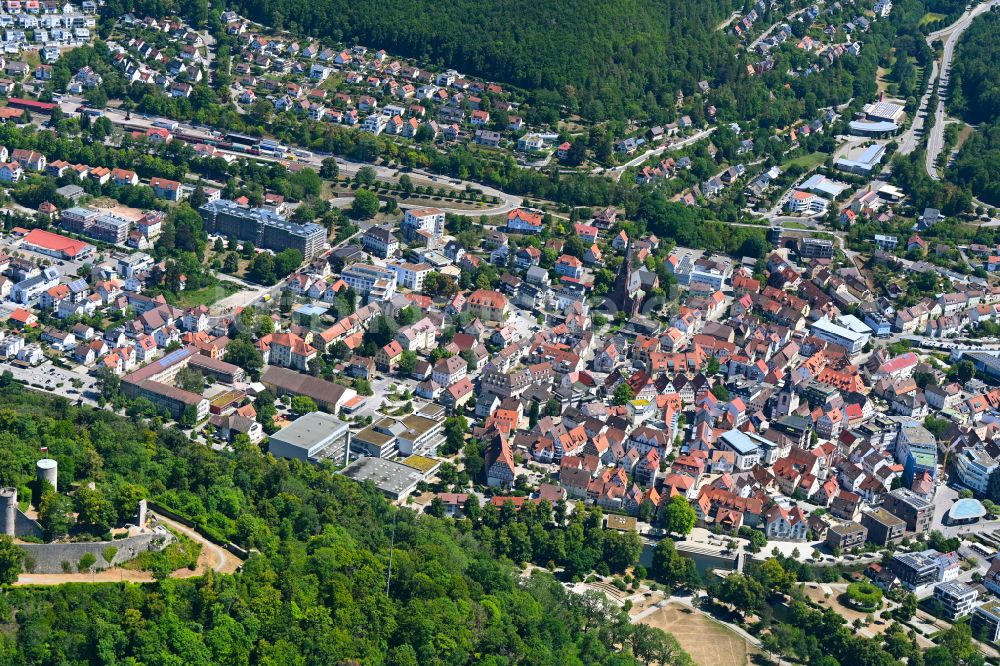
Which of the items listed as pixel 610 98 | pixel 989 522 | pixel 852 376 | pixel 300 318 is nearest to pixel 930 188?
pixel 610 98

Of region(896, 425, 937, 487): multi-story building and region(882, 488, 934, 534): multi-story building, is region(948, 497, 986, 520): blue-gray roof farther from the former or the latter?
region(896, 425, 937, 487): multi-story building

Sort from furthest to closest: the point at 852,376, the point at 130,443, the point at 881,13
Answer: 1. the point at 881,13
2. the point at 852,376
3. the point at 130,443

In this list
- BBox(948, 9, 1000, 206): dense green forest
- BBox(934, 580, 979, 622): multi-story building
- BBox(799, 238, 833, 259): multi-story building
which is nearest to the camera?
BBox(934, 580, 979, 622): multi-story building

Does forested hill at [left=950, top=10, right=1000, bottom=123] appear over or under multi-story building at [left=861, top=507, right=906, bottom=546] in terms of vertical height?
over

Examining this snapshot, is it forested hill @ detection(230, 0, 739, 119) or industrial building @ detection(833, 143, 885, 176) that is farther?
forested hill @ detection(230, 0, 739, 119)

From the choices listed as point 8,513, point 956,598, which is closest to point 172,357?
point 8,513

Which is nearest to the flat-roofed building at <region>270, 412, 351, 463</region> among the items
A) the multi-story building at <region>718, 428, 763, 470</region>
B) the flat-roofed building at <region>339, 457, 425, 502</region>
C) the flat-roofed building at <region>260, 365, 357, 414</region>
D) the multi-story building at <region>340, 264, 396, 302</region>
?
the flat-roofed building at <region>339, 457, 425, 502</region>

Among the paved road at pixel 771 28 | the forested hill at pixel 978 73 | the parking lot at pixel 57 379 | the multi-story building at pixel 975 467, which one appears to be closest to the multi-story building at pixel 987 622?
the multi-story building at pixel 975 467

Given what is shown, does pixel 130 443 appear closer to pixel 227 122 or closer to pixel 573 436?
pixel 573 436

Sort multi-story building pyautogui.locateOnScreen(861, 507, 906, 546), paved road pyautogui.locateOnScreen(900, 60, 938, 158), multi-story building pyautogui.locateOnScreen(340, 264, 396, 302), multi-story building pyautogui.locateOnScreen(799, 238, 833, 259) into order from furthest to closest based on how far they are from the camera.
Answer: paved road pyautogui.locateOnScreen(900, 60, 938, 158) < multi-story building pyautogui.locateOnScreen(799, 238, 833, 259) < multi-story building pyautogui.locateOnScreen(340, 264, 396, 302) < multi-story building pyautogui.locateOnScreen(861, 507, 906, 546)
